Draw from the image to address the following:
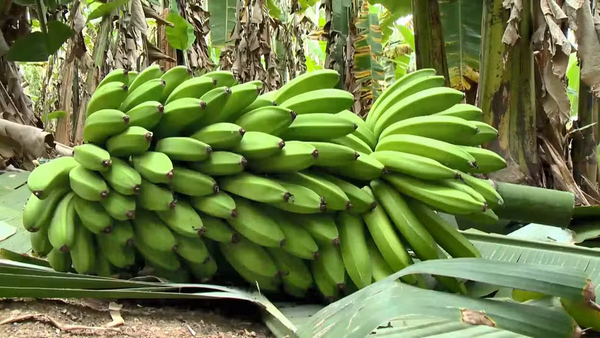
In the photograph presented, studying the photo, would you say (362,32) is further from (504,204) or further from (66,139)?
(504,204)

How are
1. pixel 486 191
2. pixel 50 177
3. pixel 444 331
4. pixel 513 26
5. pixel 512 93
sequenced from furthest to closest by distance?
pixel 512 93 → pixel 513 26 → pixel 486 191 → pixel 50 177 → pixel 444 331

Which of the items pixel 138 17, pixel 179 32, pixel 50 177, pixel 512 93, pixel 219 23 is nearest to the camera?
pixel 50 177

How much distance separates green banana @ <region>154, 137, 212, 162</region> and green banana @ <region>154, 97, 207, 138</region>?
30 mm

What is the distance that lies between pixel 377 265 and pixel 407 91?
0.38 metres

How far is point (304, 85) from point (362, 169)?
22 cm

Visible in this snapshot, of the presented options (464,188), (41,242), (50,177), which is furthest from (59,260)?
(464,188)

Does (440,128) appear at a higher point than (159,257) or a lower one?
higher

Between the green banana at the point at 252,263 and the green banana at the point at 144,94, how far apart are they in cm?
28

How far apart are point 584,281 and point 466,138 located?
0.42m

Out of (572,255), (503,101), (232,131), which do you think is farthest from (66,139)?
(572,255)

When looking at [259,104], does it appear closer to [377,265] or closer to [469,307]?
[377,265]

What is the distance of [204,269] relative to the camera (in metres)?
0.89

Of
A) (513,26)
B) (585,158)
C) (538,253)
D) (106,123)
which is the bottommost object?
(585,158)

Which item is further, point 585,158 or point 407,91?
point 585,158
